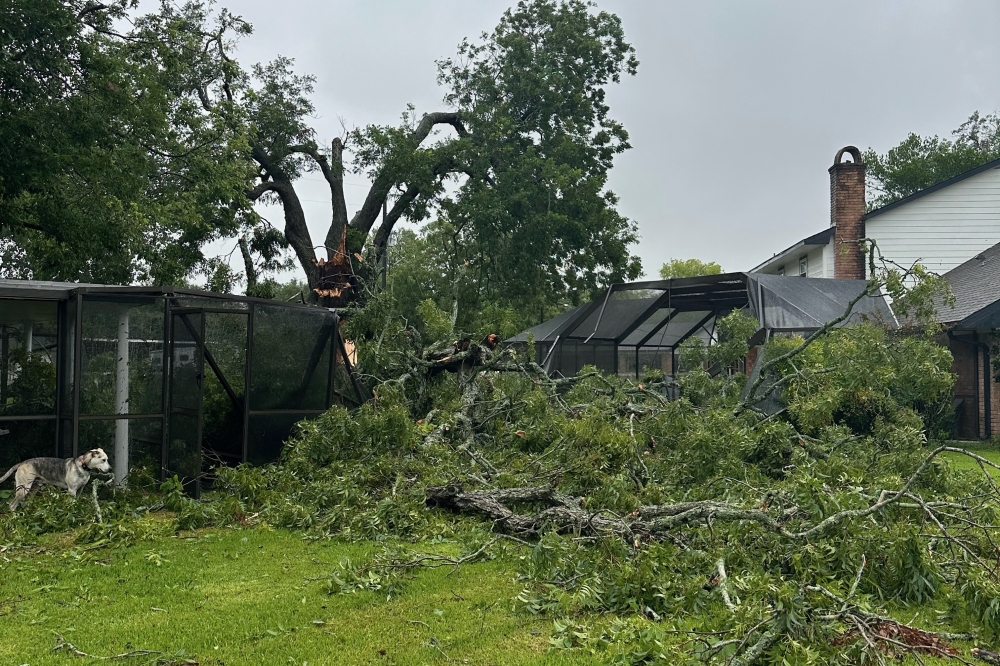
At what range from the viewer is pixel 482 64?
23.1 meters

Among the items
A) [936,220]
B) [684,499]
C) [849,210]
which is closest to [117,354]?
[684,499]

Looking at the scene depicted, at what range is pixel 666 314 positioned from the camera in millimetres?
20141

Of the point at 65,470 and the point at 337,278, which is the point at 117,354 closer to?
the point at 65,470

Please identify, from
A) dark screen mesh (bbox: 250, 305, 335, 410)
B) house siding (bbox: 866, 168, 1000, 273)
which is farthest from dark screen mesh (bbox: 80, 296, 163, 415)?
house siding (bbox: 866, 168, 1000, 273)

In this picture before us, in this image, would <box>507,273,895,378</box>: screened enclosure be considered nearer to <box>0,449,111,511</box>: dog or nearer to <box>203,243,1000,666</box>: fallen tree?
<box>203,243,1000,666</box>: fallen tree

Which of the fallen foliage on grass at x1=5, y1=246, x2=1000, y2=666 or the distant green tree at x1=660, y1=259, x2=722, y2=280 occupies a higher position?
the distant green tree at x1=660, y1=259, x2=722, y2=280

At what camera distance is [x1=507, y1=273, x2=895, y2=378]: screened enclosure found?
15.8 meters

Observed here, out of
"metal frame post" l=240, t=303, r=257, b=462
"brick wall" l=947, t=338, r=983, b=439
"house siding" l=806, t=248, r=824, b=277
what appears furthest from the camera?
"house siding" l=806, t=248, r=824, b=277

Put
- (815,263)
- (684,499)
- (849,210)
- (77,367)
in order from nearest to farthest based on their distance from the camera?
(684,499), (77,367), (849,210), (815,263)

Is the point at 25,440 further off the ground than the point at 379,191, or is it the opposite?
the point at 379,191

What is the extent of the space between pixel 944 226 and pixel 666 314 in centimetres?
853

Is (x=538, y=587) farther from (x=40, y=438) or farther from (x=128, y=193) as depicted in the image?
(x=128, y=193)

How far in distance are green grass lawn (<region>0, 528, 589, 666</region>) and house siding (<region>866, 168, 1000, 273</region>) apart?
19.5m

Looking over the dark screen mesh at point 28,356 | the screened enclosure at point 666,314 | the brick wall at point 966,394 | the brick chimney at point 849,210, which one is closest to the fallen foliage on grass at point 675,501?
the screened enclosure at point 666,314
